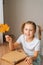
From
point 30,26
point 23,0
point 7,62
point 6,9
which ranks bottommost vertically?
point 7,62

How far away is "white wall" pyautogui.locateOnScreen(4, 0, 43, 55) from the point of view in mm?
1920

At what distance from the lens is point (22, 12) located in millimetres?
2051

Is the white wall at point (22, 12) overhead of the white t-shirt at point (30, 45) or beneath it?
overhead

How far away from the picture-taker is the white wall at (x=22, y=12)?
1920 mm

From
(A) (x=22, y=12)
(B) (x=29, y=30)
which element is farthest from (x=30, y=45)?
(A) (x=22, y=12)

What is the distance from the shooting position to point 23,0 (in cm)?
204

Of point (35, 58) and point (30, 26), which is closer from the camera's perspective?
point (35, 58)

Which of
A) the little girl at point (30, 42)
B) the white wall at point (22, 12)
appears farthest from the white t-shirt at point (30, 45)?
the white wall at point (22, 12)

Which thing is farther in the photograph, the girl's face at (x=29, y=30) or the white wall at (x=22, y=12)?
the white wall at (x=22, y=12)

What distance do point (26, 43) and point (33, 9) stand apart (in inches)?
41.4

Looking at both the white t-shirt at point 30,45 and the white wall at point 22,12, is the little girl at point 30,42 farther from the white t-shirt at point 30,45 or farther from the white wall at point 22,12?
the white wall at point 22,12

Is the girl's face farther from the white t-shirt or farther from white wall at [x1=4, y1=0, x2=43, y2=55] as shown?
white wall at [x1=4, y1=0, x2=43, y2=55]

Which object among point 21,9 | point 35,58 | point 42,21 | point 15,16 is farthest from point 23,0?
point 35,58

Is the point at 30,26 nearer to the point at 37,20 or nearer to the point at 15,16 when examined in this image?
the point at 15,16
